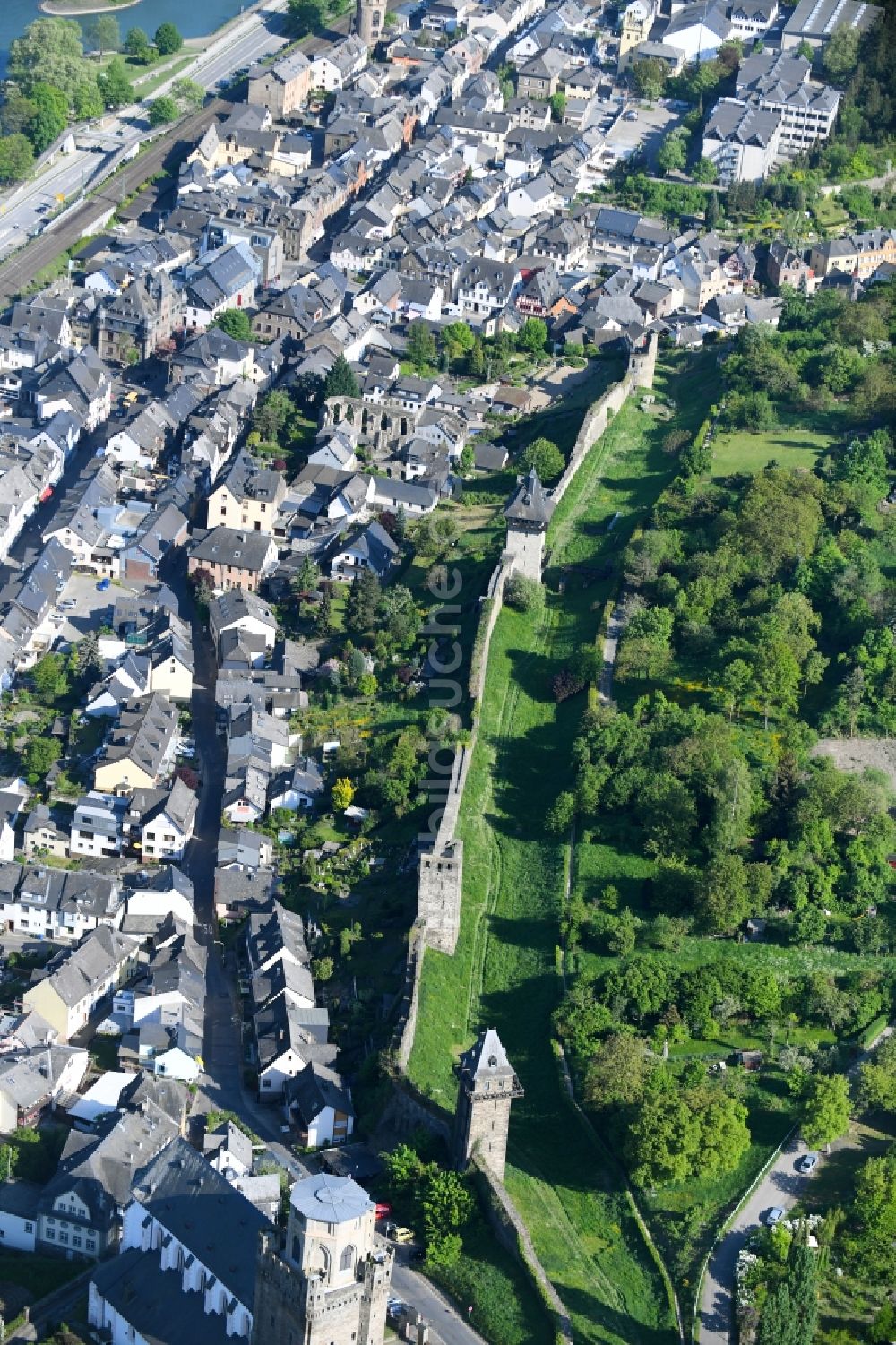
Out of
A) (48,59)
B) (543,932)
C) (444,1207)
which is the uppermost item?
(48,59)

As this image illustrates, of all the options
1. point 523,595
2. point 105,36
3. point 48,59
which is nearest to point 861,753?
point 523,595

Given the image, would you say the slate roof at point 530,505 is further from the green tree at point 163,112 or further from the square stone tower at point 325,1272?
the green tree at point 163,112

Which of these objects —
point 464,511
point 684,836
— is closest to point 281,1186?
point 684,836

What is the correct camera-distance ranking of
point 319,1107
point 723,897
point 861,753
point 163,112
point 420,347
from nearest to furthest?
point 319,1107, point 723,897, point 861,753, point 420,347, point 163,112

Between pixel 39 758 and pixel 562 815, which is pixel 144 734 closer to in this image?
pixel 39 758

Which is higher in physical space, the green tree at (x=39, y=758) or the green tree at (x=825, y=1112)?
the green tree at (x=825, y=1112)

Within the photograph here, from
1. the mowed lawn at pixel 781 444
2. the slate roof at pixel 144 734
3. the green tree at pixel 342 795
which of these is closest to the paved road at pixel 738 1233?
the green tree at pixel 342 795
